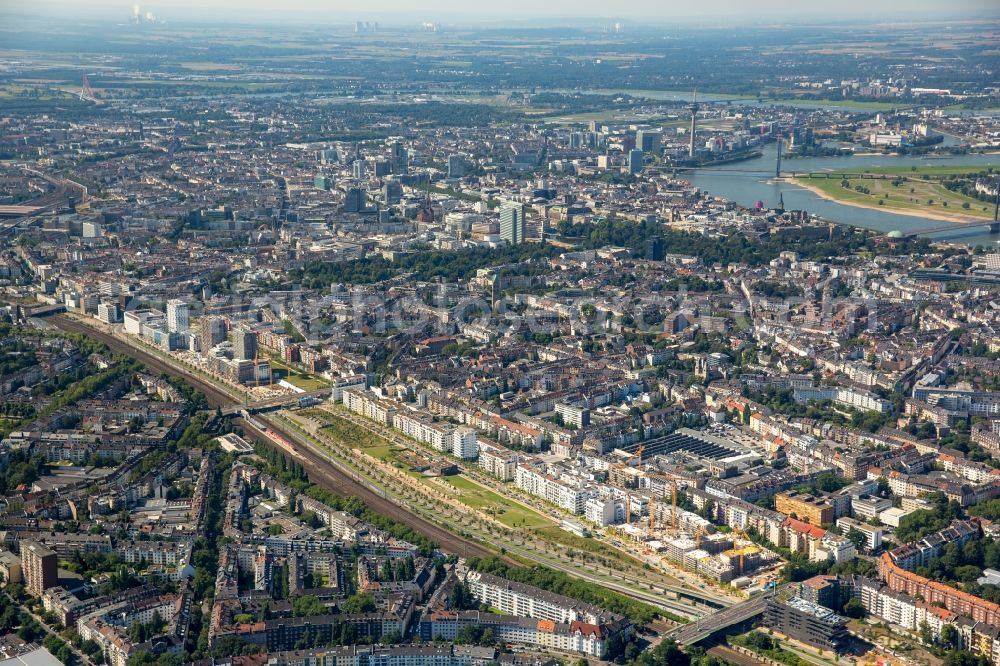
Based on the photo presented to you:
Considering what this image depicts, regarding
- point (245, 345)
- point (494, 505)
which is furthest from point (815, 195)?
point (494, 505)

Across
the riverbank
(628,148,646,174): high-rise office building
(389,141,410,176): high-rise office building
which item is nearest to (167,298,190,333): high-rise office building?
(389,141,410,176): high-rise office building

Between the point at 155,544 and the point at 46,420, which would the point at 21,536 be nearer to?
A: the point at 155,544

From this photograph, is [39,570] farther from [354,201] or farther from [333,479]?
[354,201]

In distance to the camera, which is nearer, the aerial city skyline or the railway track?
the aerial city skyline

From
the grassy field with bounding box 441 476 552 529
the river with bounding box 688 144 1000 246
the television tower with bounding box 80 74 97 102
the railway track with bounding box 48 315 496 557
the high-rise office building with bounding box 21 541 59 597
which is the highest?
the television tower with bounding box 80 74 97 102

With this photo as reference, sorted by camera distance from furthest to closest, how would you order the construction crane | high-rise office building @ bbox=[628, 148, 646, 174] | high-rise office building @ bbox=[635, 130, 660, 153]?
high-rise office building @ bbox=[635, 130, 660, 153], high-rise office building @ bbox=[628, 148, 646, 174], the construction crane

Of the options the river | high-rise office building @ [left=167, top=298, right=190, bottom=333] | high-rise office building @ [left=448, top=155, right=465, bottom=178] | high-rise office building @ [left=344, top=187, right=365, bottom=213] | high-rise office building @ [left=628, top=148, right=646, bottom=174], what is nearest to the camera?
high-rise office building @ [left=167, top=298, right=190, bottom=333]

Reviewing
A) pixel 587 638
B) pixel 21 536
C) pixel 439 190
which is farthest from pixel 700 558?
pixel 439 190

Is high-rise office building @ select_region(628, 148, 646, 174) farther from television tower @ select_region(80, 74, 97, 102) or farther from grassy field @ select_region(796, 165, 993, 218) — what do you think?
television tower @ select_region(80, 74, 97, 102)
